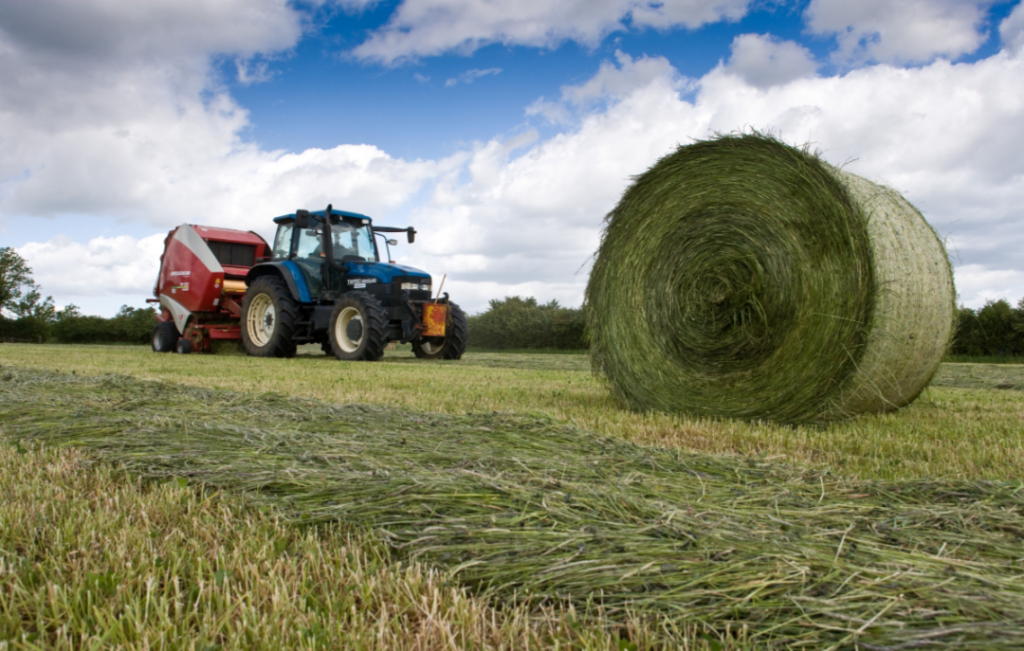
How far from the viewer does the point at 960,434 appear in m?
3.98

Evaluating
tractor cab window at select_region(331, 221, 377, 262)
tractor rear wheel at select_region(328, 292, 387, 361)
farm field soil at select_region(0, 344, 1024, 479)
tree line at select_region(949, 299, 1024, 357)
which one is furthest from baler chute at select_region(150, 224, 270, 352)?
tree line at select_region(949, 299, 1024, 357)

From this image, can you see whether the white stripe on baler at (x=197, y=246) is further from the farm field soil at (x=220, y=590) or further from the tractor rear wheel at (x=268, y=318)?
the farm field soil at (x=220, y=590)

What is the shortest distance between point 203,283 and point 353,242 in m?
3.38

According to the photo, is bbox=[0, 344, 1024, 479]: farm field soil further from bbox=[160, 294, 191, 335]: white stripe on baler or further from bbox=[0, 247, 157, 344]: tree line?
bbox=[0, 247, 157, 344]: tree line

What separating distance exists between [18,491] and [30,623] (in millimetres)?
1036

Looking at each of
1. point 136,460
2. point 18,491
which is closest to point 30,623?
point 18,491

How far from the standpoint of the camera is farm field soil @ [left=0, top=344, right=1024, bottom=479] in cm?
319

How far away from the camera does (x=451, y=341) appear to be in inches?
500

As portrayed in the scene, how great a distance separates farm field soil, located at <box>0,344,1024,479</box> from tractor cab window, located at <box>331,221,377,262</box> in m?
4.30

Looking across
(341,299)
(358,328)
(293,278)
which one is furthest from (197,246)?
(358,328)

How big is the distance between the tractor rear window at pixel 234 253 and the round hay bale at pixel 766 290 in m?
11.1

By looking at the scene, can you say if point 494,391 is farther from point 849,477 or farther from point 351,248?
point 351,248

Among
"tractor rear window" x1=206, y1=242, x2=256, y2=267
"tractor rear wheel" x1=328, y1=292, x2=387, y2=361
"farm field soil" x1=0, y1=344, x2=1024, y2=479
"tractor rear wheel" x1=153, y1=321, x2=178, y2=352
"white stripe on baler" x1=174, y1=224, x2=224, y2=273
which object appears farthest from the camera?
"tractor rear wheel" x1=153, y1=321, x2=178, y2=352

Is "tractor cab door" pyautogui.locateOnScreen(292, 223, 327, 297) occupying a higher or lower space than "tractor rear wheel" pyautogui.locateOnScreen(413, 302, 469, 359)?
higher
